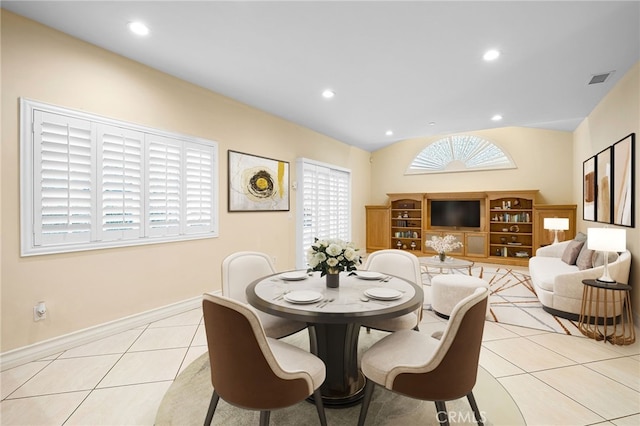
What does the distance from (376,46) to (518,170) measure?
17.9 feet

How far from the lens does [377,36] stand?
2.72 m

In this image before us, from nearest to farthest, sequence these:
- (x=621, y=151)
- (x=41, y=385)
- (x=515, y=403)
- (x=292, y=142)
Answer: (x=515, y=403) → (x=41, y=385) → (x=621, y=151) → (x=292, y=142)

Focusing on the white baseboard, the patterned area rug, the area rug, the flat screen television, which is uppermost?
the flat screen television

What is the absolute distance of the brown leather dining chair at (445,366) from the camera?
4.81 ft

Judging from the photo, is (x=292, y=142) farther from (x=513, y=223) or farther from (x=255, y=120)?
(x=513, y=223)

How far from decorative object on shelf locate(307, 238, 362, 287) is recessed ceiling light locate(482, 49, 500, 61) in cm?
241

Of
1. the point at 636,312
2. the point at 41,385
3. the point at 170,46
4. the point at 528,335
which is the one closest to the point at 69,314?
the point at 41,385

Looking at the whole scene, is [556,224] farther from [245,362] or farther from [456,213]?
[245,362]

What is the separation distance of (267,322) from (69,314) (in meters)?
1.87

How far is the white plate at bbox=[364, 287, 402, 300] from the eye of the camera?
1.89 meters

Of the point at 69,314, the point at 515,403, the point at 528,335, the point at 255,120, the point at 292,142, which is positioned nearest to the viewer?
the point at 515,403

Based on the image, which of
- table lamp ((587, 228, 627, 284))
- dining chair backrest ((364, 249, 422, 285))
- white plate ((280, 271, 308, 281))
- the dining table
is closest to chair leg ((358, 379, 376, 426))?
the dining table

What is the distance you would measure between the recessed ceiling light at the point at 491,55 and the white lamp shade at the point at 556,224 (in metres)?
3.94

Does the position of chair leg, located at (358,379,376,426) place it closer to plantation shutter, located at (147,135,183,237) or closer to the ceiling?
the ceiling
